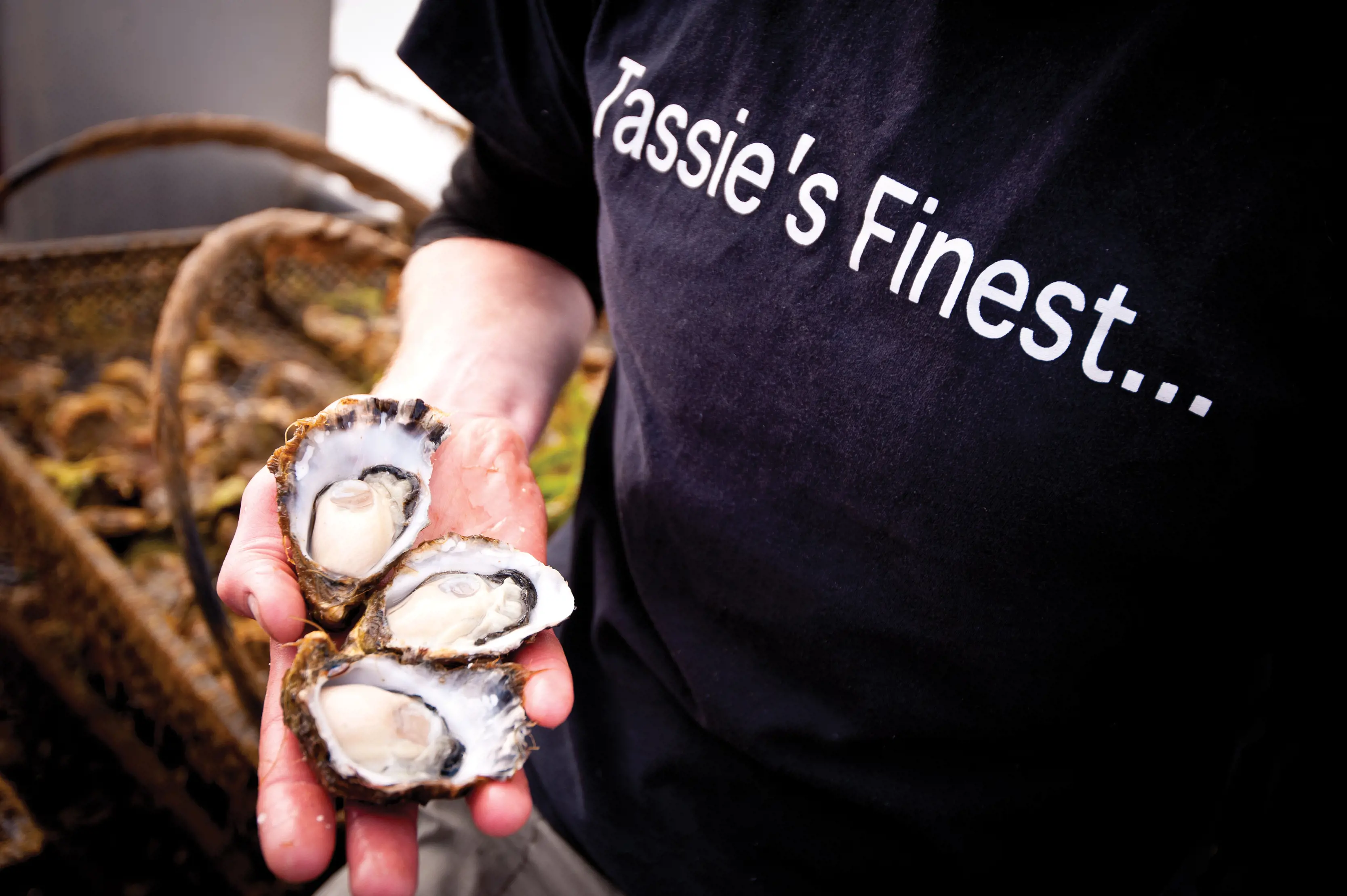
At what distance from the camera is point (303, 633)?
28.7 inches

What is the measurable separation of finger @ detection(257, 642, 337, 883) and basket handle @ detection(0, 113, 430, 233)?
64.7 inches

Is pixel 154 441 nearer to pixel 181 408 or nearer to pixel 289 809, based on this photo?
pixel 181 408

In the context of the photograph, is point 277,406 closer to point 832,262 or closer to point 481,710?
point 481,710

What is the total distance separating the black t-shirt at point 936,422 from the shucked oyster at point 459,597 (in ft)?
0.43

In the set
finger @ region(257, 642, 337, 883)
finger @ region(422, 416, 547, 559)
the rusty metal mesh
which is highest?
finger @ region(422, 416, 547, 559)

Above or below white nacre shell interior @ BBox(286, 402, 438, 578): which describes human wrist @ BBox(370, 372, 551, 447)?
above

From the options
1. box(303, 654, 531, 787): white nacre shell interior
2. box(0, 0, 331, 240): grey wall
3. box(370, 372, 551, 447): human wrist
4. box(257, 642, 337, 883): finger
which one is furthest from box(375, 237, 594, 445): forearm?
box(0, 0, 331, 240): grey wall

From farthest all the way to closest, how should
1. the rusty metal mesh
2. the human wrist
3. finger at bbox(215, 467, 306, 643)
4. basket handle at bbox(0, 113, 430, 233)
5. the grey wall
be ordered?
the grey wall < basket handle at bbox(0, 113, 430, 233) < the rusty metal mesh < the human wrist < finger at bbox(215, 467, 306, 643)

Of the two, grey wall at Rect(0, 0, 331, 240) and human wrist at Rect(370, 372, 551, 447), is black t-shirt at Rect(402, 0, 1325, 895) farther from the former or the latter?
grey wall at Rect(0, 0, 331, 240)

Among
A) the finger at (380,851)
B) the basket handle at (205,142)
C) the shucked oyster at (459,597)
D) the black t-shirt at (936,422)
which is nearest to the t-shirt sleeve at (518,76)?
the black t-shirt at (936,422)

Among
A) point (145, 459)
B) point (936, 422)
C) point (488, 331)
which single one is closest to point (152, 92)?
point (145, 459)

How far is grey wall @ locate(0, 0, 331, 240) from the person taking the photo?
8.36 feet

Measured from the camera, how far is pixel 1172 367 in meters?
0.57

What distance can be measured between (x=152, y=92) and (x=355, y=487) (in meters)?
2.61
